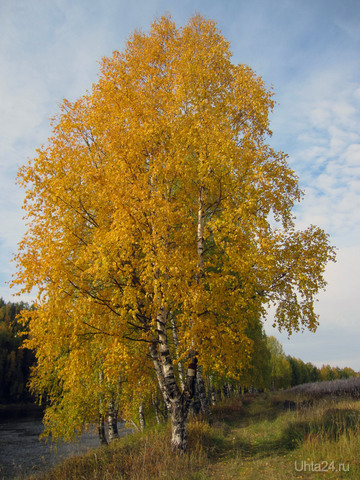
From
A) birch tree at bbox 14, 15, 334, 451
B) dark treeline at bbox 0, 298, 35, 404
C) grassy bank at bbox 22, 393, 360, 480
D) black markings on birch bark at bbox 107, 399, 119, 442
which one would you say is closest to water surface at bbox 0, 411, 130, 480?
black markings on birch bark at bbox 107, 399, 119, 442

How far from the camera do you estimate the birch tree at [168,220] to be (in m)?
7.52

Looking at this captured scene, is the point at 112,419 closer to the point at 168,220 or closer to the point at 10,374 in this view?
the point at 168,220

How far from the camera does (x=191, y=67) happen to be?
30.9ft

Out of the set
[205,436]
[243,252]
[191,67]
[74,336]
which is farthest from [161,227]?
[205,436]

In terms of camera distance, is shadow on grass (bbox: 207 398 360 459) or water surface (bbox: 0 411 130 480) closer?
shadow on grass (bbox: 207 398 360 459)

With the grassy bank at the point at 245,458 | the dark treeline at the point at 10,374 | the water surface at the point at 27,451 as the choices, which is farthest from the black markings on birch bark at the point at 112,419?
the dark treeline at the point at 10,374

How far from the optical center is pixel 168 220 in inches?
317

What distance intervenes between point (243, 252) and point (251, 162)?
300cm

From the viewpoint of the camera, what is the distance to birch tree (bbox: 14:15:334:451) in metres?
7.52

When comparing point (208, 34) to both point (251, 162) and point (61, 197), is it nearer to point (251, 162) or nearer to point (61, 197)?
point (251, 162)

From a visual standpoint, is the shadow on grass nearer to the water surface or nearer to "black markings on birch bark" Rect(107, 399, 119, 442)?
"black markings on birch bark" Rect(107, 399, 119, 442)

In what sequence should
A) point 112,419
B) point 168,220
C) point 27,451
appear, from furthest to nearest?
point 27,451
point 112,419
point 168,220

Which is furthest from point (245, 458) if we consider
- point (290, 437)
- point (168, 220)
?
point (168, 220)

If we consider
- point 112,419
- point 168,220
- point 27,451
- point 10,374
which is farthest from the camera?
point 10,374
